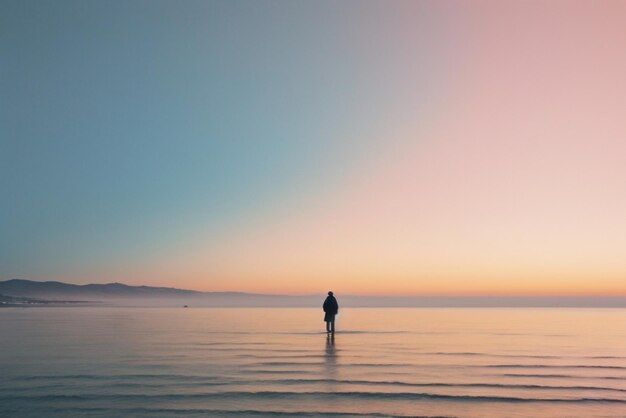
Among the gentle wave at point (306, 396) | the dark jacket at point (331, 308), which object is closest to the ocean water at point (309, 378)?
the gentle wave at point (306, 396)

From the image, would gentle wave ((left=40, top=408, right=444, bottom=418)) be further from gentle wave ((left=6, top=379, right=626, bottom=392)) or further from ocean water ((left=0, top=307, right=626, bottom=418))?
gentle wave ((left=6, top=379, right=626, bottom=392))

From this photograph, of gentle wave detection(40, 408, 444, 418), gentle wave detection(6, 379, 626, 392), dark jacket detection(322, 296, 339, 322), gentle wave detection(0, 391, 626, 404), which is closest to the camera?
gentle wave detection(40, 408, 444, 418)

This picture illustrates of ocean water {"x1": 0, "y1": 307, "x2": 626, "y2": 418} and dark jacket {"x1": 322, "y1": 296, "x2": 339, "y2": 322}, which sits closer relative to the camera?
ocean water {"x1": 0, "y1": 307, "x2": 626, "y2": 418}

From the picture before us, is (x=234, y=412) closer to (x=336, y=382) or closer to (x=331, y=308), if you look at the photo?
(x=336, y=382)

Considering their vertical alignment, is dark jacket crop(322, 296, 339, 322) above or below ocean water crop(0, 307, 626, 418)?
above

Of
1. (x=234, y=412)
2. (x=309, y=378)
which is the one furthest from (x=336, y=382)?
(x=234, y=412)

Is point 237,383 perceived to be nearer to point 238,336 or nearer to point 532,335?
point 238,336

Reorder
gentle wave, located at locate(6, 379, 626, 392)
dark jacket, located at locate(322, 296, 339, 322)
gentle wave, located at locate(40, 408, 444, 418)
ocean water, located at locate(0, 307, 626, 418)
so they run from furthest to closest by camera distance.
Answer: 1. dark jacket, located at locate(322, 296, 339, 322)
2. gentle wave, located at locate(6, 379, 626, 392)
3. ocean water, located at locate(0, 307, 626, 418)
4. gentle wave, located at locate(40, 408, 444, 418)

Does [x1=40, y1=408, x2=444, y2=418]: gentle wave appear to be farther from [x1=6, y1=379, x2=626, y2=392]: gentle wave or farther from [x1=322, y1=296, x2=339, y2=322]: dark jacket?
[x1=322, y1=296, x2=339, y2=322]: dark jacket

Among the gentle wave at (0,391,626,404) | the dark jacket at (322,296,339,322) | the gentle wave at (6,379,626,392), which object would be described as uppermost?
the dark jacket at (322,296,339,322)

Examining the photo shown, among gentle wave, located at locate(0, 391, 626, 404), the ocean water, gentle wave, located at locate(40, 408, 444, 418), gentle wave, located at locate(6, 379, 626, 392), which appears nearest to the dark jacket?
the ocean water

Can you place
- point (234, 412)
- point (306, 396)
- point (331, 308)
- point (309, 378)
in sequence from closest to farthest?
1. point (234, 412)
2. point (306, 396)
3. point (309, 378)
4. point (331, 308)

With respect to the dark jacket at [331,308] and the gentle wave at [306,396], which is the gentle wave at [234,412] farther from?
the dark jacket at [331,308]

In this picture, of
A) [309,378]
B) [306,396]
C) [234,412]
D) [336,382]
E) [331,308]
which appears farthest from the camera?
[331,308]
